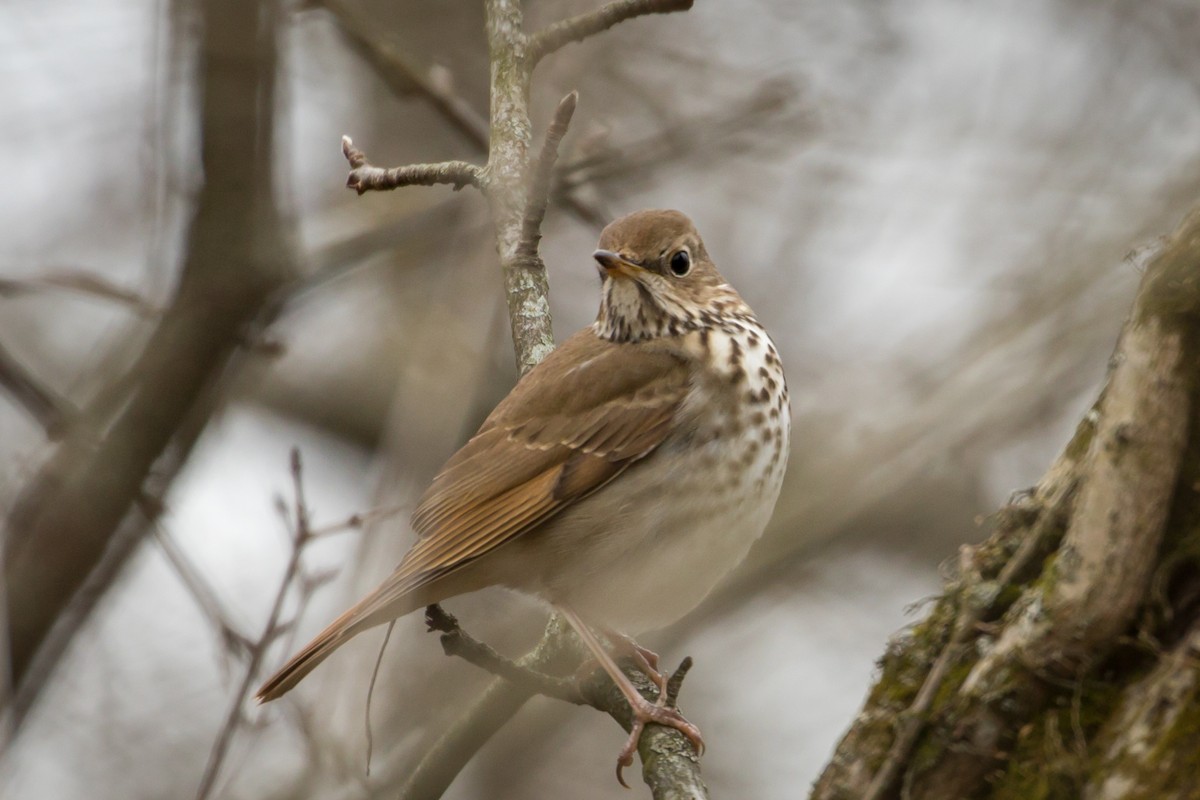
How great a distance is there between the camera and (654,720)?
3961mm

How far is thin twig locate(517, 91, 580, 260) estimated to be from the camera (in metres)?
3.95

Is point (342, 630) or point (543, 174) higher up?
point (543, 174)

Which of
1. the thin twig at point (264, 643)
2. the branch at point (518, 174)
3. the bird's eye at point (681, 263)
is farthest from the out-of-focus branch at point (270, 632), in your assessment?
the bird's eye at point (681, 263)

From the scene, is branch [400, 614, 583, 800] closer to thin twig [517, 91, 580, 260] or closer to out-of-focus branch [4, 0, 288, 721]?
thin twig [517, 91, 580, 260]

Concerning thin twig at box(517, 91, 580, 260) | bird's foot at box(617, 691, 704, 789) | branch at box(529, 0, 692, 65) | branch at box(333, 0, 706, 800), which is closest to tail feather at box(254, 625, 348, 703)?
branch at box(333, 0, 706, 800)

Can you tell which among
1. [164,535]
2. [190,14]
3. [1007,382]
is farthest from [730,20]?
[164,535]

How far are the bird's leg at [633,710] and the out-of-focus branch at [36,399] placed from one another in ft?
6.89

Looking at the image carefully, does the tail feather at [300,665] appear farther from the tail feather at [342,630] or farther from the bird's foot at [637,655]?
the bird's foot at [637,655]

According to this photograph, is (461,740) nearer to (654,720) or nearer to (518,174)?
(654,720)

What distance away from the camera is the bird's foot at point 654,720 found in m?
3.93

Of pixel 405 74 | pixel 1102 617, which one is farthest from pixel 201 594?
pixel 1102 617

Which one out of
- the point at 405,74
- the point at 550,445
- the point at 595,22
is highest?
the point at 405,74

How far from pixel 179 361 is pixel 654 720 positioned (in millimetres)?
2421

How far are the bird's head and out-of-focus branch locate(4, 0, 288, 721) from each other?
128 cm
